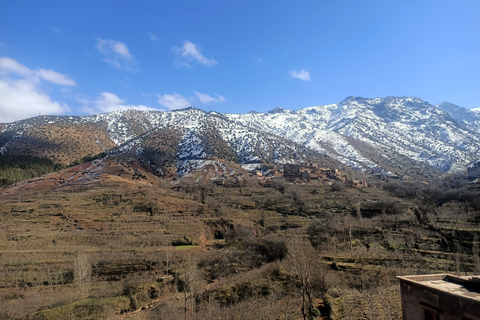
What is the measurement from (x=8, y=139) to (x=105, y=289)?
178m

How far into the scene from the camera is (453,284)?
35.4ft

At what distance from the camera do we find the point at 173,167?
126 meters

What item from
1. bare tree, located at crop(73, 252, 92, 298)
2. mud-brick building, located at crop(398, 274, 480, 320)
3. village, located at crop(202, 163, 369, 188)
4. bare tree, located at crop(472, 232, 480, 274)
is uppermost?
village, located at crop(202, 163, 369, 188)

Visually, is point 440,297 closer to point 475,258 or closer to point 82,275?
point 475,258

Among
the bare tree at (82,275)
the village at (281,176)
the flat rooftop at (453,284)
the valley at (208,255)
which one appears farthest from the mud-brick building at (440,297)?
the village at (281,176)

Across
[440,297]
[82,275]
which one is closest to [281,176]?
[82,275]

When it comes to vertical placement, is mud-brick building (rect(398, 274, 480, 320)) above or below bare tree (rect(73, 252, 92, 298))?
above

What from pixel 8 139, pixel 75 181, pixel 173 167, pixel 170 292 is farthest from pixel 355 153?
pixel 8 139

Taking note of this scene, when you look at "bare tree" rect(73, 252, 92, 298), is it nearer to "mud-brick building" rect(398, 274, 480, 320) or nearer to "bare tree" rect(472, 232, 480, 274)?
"mud-brick building" rect(398, 274, 480, 320)

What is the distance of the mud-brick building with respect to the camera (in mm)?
9164

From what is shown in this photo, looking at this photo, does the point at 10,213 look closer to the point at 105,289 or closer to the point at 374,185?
the point at 105,289

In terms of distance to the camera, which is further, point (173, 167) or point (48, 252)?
point (173, 167)

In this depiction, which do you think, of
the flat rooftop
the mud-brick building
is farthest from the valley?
the flat rooftop

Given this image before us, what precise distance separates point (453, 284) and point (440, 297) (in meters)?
1.40
